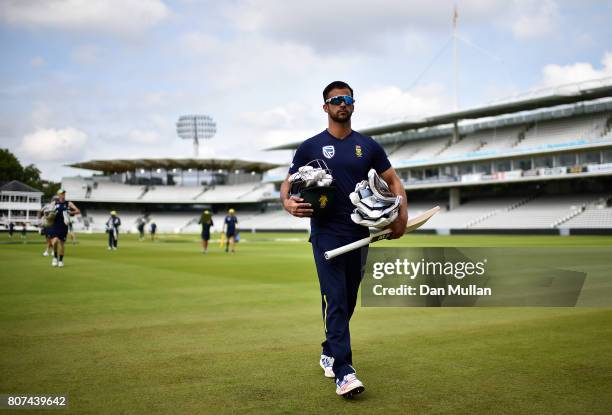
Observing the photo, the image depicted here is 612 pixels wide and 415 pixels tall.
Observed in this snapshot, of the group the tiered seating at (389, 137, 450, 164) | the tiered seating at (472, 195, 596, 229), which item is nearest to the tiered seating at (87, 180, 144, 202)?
the tiered seating at (389, 137, 450, 164)

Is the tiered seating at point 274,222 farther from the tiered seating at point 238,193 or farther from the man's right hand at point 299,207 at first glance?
the man's right hand at point 299,207

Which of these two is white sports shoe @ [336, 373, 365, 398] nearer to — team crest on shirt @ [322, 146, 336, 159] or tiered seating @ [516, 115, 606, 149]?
team crest on shirt @ [322, 146, 336, 159]

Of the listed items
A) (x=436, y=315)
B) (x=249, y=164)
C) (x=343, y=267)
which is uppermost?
(x=249, y=164)

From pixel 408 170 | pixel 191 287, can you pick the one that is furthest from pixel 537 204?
pixel 191 287

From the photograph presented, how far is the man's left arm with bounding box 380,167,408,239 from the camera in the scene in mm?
4812

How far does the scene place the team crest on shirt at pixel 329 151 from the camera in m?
4.89

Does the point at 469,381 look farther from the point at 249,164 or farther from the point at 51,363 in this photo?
the point at 249,164

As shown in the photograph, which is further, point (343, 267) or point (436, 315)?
point (436, 315)

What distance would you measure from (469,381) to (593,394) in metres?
0.93

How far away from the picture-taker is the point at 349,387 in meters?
4.22

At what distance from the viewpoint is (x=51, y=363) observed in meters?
5.36

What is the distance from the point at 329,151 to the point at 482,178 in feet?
191

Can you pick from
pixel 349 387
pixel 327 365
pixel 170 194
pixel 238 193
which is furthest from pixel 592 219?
pixel 170 194

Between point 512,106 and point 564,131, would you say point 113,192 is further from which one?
point 564,131
